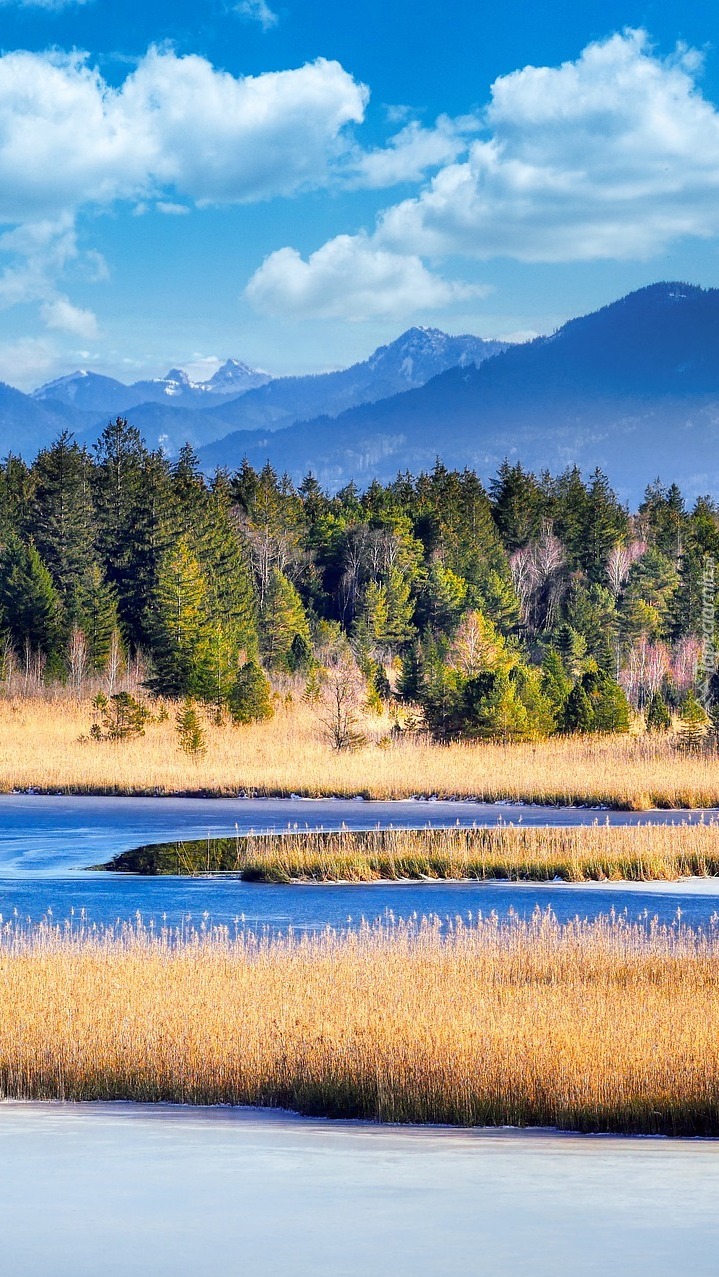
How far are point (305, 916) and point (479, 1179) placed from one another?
45.0 ft

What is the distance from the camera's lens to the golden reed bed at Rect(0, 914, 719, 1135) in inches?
444

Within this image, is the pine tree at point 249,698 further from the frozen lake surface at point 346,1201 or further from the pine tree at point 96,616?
the frozen lake surface at point 346,1201

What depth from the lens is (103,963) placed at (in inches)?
629

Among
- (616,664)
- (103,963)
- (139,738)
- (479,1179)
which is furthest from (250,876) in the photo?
(616,664)

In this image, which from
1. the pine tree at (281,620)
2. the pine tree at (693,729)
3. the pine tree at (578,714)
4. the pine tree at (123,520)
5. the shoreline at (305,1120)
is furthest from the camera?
the pine tree at (281,620)

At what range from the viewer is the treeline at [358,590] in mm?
59750

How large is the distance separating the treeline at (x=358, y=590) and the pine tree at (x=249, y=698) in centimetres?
9

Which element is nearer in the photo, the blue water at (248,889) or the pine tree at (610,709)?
the blue water at (248,889)

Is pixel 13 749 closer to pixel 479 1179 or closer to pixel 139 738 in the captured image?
pixel 139 738

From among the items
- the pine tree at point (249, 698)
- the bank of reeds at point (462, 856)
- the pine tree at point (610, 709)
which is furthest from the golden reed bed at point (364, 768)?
the bank of reeds at point (462, 856)

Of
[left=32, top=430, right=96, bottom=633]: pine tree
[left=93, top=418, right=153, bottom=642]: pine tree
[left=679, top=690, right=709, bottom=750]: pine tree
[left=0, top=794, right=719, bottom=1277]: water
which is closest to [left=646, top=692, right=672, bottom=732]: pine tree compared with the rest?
[left=679, top=690, right=709, bottom=750]: pine tree

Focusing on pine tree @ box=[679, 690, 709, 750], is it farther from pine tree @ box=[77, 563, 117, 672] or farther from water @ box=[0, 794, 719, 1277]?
water @ box=[0, 794, 719, 1277]

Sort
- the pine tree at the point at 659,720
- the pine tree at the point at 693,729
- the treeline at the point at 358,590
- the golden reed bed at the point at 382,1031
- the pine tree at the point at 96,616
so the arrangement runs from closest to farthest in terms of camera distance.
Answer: the golden reed bed at the point at 382,1031
the pine tree at the point at 693,729
the pine tree at the point at 659,720
the treeline at the point at 358,590
the pine tree at the point at 96,616

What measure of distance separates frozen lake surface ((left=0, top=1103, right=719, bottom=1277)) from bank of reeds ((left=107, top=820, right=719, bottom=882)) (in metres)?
16.4
